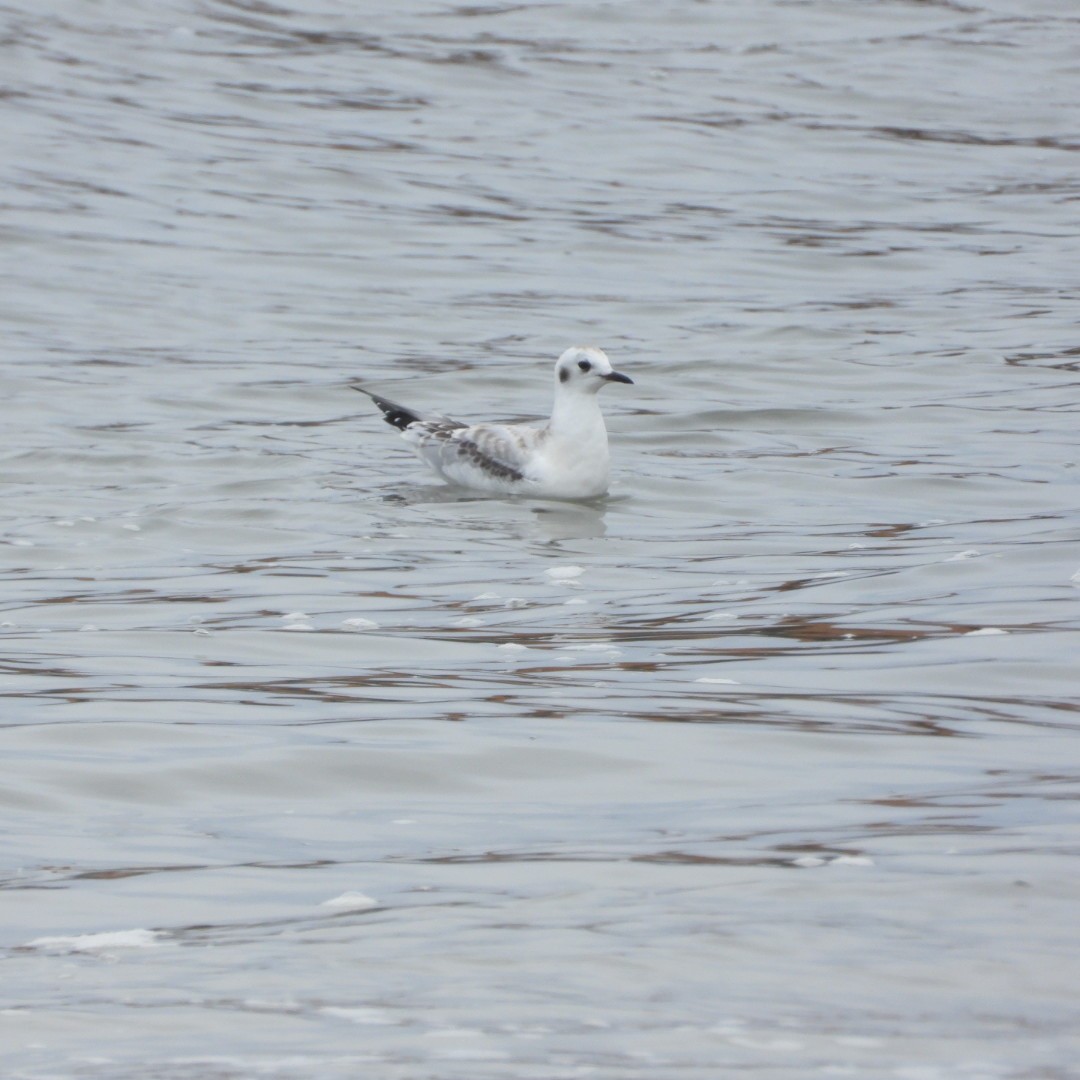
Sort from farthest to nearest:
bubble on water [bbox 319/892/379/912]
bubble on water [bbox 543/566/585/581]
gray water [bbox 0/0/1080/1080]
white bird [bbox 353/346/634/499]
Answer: white bird [bbox 353/346/634/499] → bubble on water [bbox 543/566/585/581] → bubble on water [bbox 319/892/379/912] → gray water [bbox 0/0/1080/1080]

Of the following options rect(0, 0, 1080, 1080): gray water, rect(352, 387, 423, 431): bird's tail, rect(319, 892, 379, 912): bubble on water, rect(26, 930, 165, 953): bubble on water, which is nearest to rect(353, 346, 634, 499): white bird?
rect(0, 0, 1080, 1080): gray water

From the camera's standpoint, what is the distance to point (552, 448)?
10539 millimetres

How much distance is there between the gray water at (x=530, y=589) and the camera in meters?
3.57

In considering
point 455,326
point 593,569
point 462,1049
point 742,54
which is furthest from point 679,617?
point 742,54

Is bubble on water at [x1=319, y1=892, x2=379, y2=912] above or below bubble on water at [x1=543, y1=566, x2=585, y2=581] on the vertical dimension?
above

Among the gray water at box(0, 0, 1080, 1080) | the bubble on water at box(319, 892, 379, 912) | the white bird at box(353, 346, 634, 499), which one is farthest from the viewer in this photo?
the white bird at box(353, 346, 634, 499)

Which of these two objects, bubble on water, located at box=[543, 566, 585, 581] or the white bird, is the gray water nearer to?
bubble on water, located at box=[543, 566, 585, 581]

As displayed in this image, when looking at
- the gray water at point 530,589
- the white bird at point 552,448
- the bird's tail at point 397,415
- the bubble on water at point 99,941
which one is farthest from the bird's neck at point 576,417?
the bubble on water at point 99,941

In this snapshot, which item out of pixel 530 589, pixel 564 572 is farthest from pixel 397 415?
pixel 530 589

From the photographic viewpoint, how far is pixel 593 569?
844 cm

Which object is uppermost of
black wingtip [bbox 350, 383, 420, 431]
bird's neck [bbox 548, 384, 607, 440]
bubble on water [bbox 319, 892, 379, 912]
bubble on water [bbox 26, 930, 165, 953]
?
bubble on water [bbox 319, 892, 379, 912]

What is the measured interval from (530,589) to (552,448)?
8.73 ft

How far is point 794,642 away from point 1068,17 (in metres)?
22.4

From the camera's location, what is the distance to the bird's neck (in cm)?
1049
